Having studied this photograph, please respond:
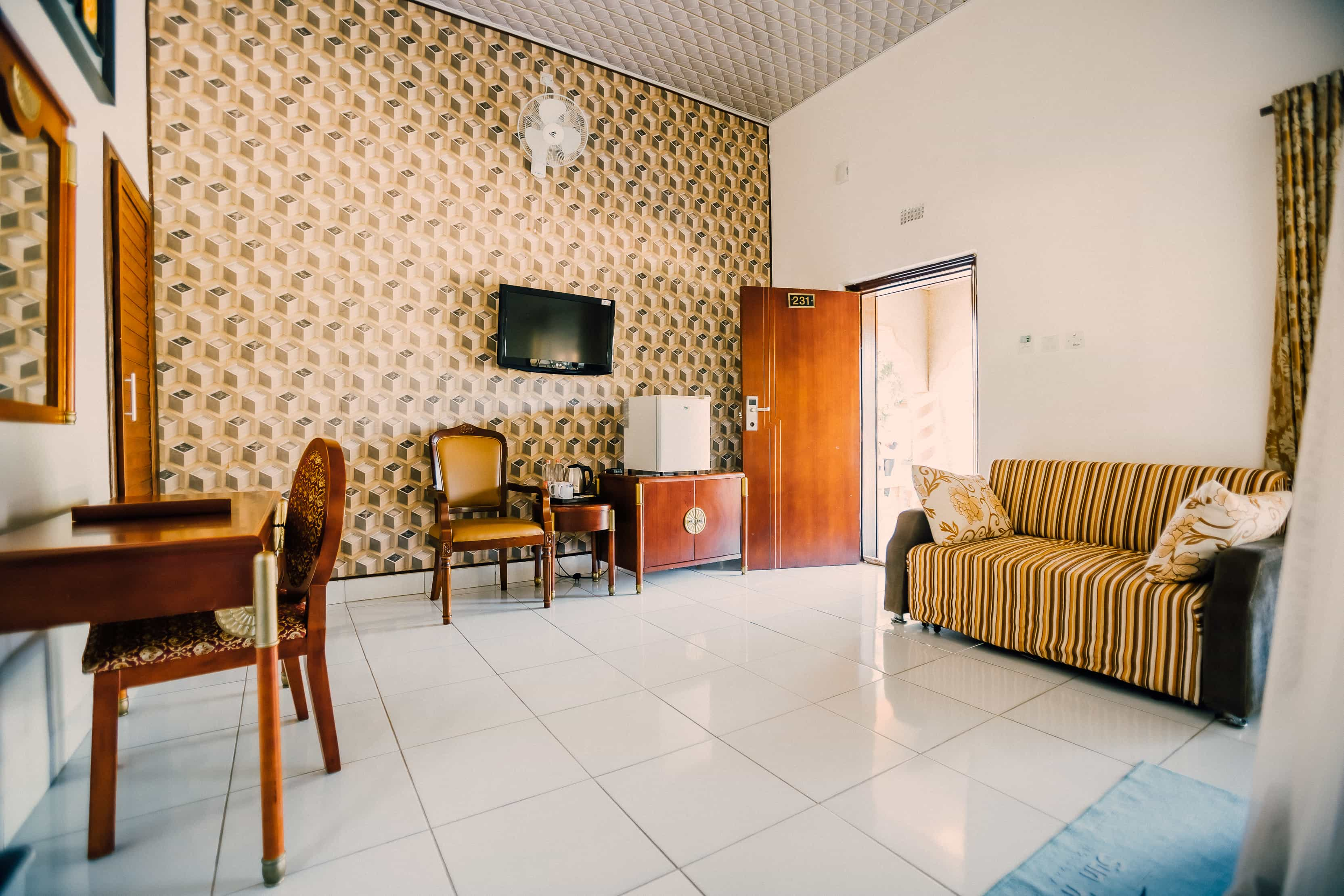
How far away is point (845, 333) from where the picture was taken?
4785mm

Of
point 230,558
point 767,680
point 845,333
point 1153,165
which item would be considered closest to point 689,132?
point 845,333

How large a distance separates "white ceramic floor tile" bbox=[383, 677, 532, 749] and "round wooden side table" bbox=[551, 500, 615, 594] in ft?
4.66

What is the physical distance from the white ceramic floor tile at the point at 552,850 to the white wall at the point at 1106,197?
10.6 feet

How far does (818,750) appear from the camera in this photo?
77.2 inches

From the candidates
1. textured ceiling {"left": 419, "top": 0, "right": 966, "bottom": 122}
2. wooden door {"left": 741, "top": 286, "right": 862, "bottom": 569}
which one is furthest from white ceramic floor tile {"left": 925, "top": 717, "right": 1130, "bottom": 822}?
textured ceiling {"left": 419, "top": 0, "right": 966, "bottom": 122}

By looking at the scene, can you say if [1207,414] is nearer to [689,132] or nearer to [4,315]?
[689,132]

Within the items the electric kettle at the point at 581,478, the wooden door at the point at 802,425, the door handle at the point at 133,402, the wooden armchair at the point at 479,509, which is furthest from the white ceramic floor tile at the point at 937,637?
the door handle at the point at 133,402

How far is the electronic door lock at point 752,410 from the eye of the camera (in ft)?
15.4

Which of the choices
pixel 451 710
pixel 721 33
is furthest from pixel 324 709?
pixel 721 33

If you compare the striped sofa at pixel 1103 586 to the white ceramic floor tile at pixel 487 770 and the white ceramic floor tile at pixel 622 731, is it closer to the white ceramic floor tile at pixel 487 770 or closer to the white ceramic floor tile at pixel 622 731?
the white ceramic floor tile at pixel 622 731

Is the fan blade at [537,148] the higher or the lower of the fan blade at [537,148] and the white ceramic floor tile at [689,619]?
the higher

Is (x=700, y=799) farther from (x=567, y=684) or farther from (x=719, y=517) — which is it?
(x=719, y=517)

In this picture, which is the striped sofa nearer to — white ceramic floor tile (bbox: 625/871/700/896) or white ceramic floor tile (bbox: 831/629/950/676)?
white ceramic floor tile (bbox: 831/629/950/676)

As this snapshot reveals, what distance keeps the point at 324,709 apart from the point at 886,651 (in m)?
2.33
